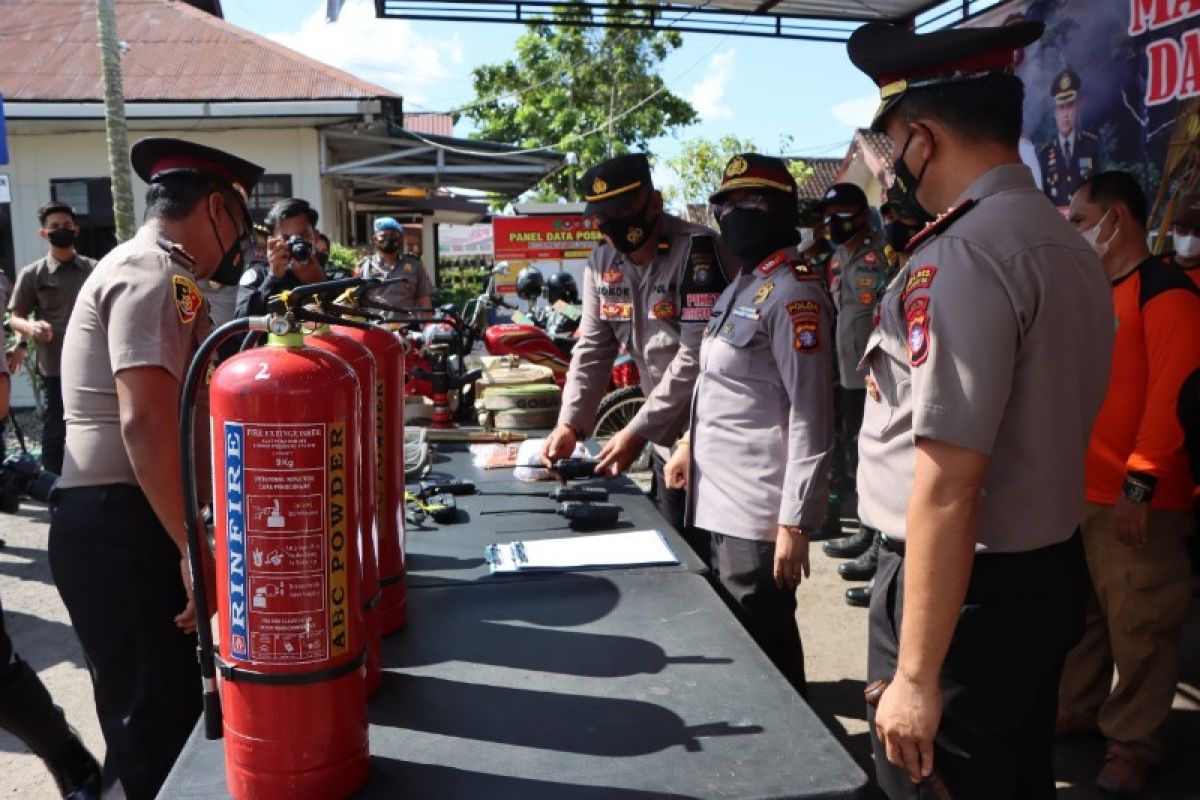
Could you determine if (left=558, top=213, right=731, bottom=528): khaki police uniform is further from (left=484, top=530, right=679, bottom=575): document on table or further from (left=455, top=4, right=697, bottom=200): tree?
(left=455, top=4, right=697, bottom=200): tree

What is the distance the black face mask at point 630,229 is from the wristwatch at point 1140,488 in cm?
171

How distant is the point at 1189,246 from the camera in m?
3.52

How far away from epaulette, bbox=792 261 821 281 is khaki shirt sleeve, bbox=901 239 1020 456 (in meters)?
1.11

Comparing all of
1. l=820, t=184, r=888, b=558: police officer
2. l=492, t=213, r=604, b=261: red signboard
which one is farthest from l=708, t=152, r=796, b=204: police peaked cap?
l=492, t=213, r=604, b=261: red signboard

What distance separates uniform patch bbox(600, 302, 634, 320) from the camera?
3.35 m

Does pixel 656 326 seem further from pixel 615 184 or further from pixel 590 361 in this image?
pixel 615 184

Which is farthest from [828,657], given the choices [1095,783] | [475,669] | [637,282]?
[475,669]

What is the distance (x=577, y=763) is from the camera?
1.28 metres

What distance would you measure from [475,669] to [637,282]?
1967mm

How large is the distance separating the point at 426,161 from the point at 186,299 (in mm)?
12108

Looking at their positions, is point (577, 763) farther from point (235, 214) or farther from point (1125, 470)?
point (1125, 470)

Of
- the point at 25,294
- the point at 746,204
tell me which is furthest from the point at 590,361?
the point at 25,294

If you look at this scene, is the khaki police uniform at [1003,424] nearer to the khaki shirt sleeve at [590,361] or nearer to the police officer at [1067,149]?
the khaki shirt sleeve at [590,361]

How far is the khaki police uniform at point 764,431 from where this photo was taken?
2406mm
